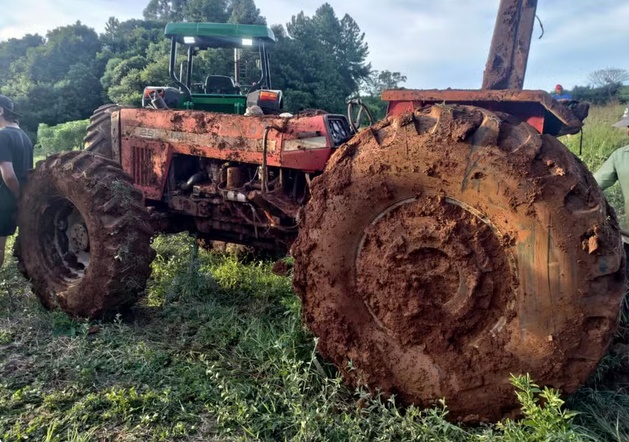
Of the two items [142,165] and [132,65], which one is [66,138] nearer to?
[132,65]

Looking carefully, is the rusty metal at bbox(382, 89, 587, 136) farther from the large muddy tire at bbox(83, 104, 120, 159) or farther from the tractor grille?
the large muddy tire at bbox(83, 104, 120, 159)

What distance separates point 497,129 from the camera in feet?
8.43

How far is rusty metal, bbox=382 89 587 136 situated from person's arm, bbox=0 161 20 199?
350cm

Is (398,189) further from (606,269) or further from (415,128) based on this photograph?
(606,269)

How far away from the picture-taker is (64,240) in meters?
4.70

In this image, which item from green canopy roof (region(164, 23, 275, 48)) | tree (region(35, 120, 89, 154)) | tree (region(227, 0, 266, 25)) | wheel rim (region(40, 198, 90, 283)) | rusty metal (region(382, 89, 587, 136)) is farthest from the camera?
tree (region(227, 0, 266, 25))

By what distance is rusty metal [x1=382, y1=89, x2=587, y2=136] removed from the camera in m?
2.85

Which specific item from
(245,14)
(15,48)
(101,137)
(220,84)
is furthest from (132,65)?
(101,137)

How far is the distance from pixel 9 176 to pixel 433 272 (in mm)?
3972

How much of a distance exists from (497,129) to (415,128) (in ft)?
1.39

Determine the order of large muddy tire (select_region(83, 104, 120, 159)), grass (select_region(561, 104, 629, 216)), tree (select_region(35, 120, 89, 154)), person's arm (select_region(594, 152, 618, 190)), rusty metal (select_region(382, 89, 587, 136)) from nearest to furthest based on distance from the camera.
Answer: rusty metal (select_region(382, 89, 587, 136)), person's arm (select_region(594, 152, 618, 190)), large muddy tire (select_region(83, 104, 120, 159)), grass (select_region(561, 104, 629, 216)), tree (select_region(35, 120, 89, 154))

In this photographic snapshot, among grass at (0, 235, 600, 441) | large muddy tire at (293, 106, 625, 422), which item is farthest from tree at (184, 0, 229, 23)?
large muddy tire at (293, 106, 625, 422)

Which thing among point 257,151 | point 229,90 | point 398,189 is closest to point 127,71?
point 229,90

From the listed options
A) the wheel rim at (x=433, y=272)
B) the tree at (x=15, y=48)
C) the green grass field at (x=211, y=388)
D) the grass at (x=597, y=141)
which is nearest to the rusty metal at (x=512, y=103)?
the wheel rim at (x=433, y=272)
